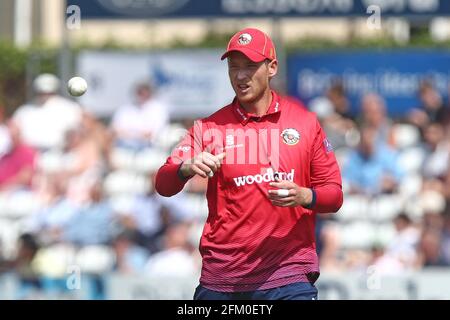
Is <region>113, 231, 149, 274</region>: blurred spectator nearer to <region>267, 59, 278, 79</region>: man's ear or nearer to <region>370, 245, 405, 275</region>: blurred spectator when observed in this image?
<region>370, 245, 405, 275</region>: blurred spectator

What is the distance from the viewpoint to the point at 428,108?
15.5 meters

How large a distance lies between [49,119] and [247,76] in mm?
8818

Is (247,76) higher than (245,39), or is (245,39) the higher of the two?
(245,39)

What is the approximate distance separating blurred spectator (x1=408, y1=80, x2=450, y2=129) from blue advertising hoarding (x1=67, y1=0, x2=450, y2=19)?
3.40ft

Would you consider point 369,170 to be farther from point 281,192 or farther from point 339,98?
point 281,192

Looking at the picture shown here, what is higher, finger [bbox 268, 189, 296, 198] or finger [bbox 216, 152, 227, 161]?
finger [bbox 216, 152, 227, 161]

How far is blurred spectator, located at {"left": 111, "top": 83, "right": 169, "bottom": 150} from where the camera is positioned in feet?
51.3

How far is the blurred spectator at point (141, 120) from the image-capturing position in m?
15.6

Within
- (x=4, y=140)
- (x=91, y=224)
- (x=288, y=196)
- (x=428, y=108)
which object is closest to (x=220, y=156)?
(x=288, y=196)

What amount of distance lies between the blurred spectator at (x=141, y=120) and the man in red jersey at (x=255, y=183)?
833 cm

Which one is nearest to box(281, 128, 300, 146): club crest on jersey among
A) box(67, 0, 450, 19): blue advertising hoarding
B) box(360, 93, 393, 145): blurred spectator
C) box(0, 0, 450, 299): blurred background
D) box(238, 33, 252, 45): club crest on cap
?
box(238, 33, 252, 45): club crest on cap

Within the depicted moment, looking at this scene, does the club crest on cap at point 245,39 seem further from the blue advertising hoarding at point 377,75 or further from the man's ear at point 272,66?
the blue advertising hoarding at point 377,75

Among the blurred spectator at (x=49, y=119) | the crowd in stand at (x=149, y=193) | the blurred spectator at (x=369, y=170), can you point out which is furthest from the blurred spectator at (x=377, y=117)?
the blurred spectator at (x=49, y=119)

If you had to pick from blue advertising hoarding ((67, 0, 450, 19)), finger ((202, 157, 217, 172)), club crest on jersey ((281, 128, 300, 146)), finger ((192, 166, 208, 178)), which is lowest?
finger ((192, 166, 208, 178))
